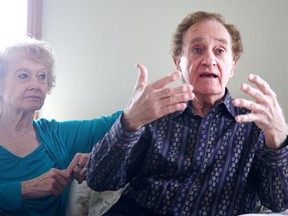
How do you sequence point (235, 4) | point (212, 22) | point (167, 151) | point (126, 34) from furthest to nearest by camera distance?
point (126, 34) → point (235, 4) → point (212, 22) → point (167, 151)

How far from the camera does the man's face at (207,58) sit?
44.9 inches

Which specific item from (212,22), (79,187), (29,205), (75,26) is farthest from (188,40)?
(75,26)

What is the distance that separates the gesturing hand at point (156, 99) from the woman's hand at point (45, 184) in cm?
50

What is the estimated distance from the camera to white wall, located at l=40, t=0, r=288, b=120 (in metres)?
1.86

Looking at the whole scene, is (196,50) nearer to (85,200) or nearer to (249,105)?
(249,105)

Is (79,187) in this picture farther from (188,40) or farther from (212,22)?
(212,22)

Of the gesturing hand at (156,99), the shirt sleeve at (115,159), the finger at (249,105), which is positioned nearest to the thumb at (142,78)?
the gesturing hand at (156,99)

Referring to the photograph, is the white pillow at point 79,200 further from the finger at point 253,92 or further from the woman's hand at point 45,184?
the finger at point 253,92

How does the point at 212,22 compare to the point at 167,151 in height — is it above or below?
above

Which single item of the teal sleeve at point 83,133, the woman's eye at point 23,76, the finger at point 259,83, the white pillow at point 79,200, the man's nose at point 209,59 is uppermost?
the man's nose at point 209,59

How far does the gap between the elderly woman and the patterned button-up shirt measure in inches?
10.0

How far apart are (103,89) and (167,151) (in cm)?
103

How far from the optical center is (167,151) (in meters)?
1.13

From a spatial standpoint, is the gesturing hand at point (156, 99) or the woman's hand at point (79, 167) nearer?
the gesturing hand at point (156, 99)
